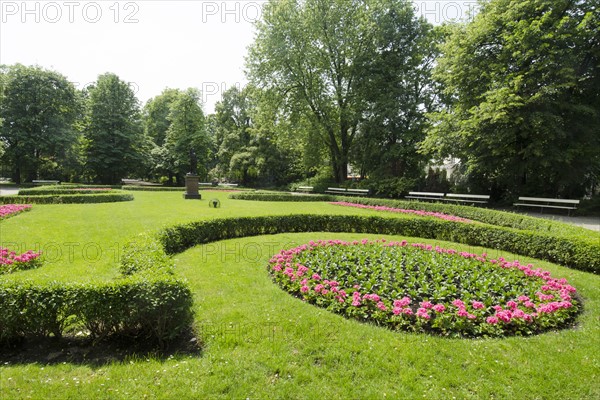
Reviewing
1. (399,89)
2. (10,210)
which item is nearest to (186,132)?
(399,89)

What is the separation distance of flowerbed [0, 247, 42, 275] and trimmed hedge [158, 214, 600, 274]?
2.39 m

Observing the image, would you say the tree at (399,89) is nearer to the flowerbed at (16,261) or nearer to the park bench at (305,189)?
the park bench at (305,189)

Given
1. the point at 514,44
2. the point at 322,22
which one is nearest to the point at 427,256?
the point at 514,44

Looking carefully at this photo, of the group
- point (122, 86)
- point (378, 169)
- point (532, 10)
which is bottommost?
point (378, 169)

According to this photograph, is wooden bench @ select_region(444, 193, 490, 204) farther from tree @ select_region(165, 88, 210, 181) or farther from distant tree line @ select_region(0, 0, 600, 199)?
tree @ select_region(165, 88, 210, 181)

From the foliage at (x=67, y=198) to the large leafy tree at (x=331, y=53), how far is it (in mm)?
16028

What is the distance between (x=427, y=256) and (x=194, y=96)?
36.9m

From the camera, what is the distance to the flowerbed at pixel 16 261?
219 inches

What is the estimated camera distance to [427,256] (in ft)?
22.6

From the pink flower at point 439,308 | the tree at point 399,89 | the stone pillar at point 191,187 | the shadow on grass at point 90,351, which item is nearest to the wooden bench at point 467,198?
the tree at point 399,89

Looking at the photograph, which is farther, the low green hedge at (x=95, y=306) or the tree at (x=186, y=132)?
the tree at (x=186, y=132)

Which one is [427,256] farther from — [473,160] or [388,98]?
[388,98]

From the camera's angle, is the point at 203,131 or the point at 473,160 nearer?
the point at 473,160

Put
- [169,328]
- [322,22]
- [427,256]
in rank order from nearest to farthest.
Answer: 1. [169,328]
2. [427,256]
3. [322,22]
